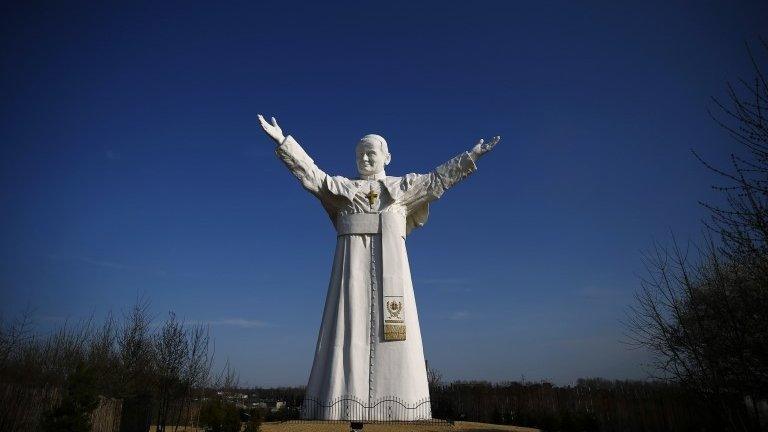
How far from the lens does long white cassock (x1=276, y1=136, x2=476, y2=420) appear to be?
9516mm

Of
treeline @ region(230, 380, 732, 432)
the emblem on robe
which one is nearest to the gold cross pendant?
the emblem on robe

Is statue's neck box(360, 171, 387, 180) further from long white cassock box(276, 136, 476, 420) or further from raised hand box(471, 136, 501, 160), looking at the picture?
raised hand box(471, 136, 501, 160)

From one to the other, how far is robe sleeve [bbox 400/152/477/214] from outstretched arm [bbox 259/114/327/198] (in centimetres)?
178

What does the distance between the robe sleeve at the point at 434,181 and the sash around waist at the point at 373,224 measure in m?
0.51

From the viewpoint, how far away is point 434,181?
1073cm

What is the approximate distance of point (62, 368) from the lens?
805 inches

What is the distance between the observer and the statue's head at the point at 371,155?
1119 cm

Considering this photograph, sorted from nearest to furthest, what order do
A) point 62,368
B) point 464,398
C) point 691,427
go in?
point 691,427 < point 464,398 < point 62,368

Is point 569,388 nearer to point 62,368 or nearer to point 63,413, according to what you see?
point 63,413

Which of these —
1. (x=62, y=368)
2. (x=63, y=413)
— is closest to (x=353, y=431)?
(x=63, y=413)

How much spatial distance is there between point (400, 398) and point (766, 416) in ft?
21.9

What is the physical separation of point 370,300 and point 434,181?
2.78 metres

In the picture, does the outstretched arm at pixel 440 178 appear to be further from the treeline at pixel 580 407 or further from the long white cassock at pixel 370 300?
the treeline at pixel 580 407

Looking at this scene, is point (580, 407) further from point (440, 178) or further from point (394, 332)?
point (440, 178)
